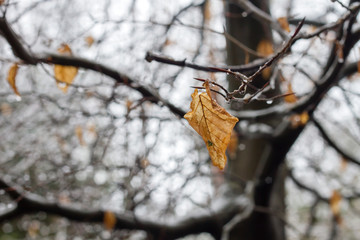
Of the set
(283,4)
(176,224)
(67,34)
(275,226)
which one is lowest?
(176,224)

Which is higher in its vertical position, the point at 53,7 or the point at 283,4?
the point at 283,4

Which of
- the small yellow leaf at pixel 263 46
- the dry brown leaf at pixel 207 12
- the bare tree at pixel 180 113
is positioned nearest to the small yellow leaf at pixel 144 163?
the bare tree at pixel 180 113

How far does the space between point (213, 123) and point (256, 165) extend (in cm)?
245

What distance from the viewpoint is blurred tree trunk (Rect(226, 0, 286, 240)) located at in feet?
8.91

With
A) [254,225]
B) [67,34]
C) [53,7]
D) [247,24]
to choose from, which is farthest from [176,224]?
[53,7]

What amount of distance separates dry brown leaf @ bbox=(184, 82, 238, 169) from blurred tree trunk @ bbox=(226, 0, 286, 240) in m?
1.60

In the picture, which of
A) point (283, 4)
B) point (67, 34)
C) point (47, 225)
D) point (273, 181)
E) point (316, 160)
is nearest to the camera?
point (273, 181)

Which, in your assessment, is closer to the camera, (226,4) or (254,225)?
(254,225)

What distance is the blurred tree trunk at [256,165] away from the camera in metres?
2.72

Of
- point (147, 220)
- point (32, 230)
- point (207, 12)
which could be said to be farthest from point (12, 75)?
point (32, 230)

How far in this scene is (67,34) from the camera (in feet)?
11.4

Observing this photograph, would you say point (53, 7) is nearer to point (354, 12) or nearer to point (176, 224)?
point (176, 224)

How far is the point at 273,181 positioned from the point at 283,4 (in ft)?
7.64

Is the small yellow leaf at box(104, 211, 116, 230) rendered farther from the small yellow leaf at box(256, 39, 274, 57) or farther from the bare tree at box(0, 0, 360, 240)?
the small yellow leaf at box(256, 39, 274, 57)
